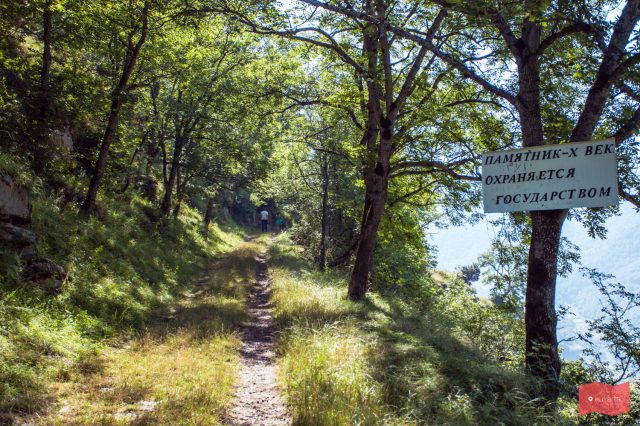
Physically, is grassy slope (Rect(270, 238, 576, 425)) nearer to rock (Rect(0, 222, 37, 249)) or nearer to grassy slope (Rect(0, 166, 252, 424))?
grassy slope (Rect(0, 166, 252, 424))

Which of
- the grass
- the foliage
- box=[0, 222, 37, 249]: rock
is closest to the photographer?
the grass

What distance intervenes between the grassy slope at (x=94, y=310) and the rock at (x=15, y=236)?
1.07 feet

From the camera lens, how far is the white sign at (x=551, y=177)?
5414mm

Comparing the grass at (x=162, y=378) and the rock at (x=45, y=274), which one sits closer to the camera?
the grass at (x=162, y=378)

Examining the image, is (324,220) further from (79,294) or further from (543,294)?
(543,294)

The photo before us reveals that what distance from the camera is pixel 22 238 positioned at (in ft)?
25.1

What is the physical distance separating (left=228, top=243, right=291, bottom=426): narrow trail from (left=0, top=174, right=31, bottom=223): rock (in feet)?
16.1

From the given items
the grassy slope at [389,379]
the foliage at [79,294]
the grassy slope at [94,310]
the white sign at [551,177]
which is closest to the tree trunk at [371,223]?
the grassy slope at [389,379]

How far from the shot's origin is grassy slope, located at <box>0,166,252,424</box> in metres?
5.27

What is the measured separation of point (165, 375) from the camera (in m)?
5.92

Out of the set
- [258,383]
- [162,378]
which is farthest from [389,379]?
[162,378]

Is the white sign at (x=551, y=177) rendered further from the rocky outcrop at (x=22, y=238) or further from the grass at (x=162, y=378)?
the rocky outcrop at (x=22, y=238)

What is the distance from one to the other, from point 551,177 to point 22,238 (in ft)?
29.1

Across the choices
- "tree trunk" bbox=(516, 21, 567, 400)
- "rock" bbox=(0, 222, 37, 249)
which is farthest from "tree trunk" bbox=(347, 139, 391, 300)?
"rock" bbox=(0, 222, 37, 249)
